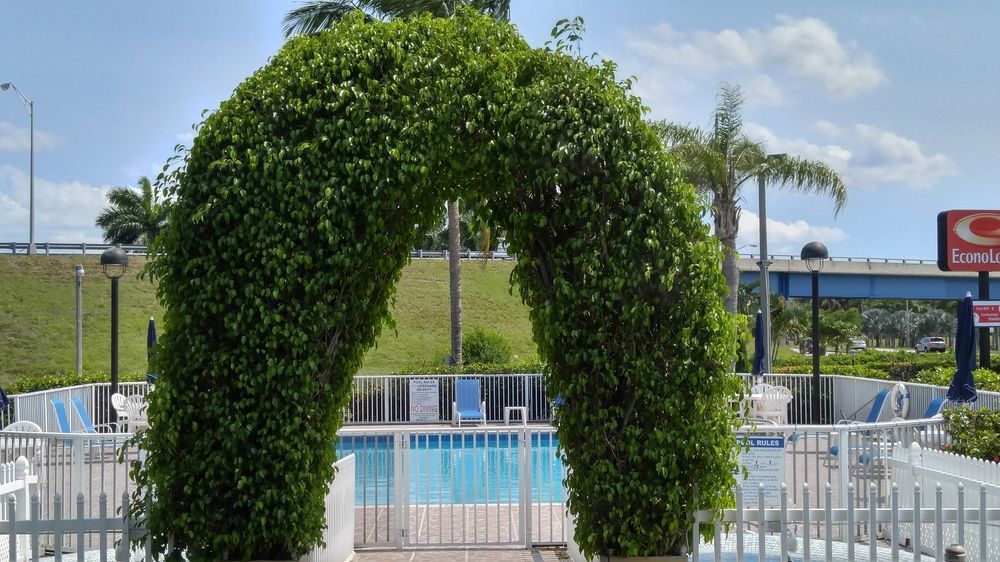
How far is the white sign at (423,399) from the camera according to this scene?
20422 mm

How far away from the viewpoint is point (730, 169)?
84.4ft

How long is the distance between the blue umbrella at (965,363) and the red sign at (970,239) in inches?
212

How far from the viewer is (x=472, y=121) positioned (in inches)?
214

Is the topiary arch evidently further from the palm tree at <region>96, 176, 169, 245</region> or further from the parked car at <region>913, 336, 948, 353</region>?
the parked car at <region>913, 336, 948, 353</region>

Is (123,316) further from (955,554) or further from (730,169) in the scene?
(955,554)

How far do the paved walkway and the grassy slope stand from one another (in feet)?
94.7

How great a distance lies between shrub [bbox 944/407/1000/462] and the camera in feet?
27.9

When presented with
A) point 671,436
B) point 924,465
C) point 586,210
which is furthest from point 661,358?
point 924,465

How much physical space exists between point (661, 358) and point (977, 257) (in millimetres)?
16238

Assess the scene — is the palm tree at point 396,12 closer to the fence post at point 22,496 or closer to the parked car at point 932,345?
the fence post at point 22,496

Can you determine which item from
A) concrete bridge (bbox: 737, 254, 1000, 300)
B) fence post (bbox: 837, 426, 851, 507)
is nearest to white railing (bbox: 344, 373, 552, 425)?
fence post (bbox: 837, 426, 851, 507)

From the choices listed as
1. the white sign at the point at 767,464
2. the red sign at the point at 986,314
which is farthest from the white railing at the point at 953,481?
the red sign at the point at 986,314

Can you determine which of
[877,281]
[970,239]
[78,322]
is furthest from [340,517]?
[877,281]

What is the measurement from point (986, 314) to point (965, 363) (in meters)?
3.79
